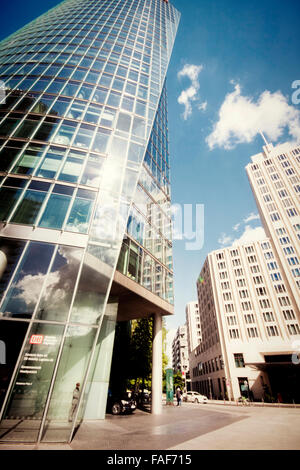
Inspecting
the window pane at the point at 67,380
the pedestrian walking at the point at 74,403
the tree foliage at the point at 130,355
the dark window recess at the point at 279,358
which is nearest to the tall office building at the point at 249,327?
the dark window recess at the point at 279,358

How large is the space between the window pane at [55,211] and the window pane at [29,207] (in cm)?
44

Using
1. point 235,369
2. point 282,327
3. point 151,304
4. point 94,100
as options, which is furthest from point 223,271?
point 94,100

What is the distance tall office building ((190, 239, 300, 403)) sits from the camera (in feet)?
148

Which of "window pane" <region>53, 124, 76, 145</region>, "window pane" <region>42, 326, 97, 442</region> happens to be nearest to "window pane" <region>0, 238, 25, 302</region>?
"window pane" <region>42, 326, 97, 442</region>

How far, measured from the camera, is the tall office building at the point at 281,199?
5431 cm

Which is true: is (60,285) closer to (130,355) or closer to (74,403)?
(74,403)

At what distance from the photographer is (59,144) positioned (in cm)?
1321

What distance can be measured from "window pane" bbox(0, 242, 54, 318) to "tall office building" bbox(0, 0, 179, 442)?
0.05 meters

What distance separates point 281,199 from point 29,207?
72135mm

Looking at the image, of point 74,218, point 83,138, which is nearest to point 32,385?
point 74,218

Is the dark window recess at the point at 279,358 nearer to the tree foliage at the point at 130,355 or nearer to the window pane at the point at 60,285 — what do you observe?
the tree foliage at the point at 130,355

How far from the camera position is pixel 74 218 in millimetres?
10844

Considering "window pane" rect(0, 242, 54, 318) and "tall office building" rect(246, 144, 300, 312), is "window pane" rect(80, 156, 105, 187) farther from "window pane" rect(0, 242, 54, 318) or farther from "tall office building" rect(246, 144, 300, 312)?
"tall office building" rect(246, 144, 300, 312)

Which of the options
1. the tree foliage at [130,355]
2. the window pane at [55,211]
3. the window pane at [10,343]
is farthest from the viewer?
the tree foliage at [130,355]
